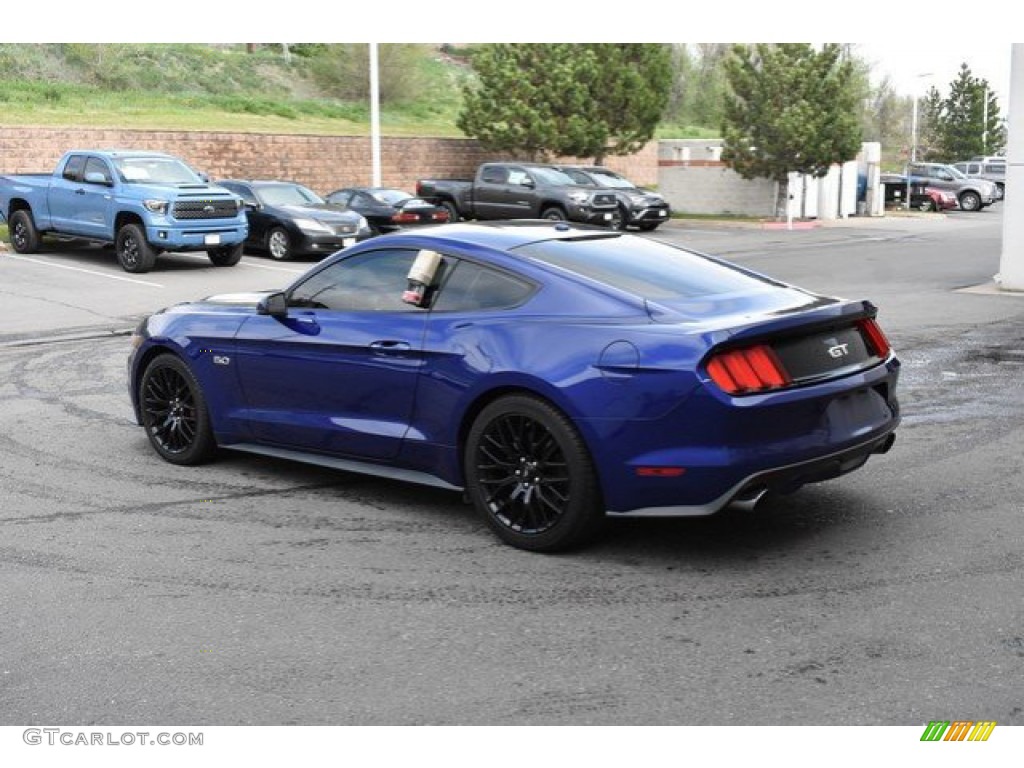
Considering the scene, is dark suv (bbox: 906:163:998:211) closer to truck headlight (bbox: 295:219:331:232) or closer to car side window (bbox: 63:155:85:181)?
truck headlight (bbox: 295:219:331:232)

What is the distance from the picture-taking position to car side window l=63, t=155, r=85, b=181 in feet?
72.6

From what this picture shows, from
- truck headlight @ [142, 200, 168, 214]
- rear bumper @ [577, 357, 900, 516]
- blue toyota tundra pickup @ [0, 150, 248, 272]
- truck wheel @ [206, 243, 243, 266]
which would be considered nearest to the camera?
rear bumper @ [577, 357, 900, 516]

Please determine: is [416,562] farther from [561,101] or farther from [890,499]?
[561,101]

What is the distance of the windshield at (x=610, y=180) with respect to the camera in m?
34.0

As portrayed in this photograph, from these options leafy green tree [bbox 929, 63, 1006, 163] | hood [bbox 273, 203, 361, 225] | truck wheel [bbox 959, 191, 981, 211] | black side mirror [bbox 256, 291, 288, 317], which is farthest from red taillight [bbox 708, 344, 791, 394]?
leafy green tree [bbox 929, 63, 1006, 163]

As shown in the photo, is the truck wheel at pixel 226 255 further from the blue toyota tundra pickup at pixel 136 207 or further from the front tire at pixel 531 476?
the front tire at pixel 531 476

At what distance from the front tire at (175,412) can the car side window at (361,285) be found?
40.2 inches

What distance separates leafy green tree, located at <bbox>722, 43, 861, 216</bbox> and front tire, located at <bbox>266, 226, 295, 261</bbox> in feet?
61.4

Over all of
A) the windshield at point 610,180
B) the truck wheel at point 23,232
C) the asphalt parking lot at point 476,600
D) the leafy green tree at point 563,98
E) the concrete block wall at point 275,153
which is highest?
the leafy green tree at point 563,98

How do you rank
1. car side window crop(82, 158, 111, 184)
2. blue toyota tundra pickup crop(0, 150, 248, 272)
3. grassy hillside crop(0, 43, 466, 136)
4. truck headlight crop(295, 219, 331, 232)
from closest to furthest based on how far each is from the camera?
blue toyota tundra pickup crop(0, 150, 248, 272) → car side window crop(82, 158, 111, 184) → truck headlight crop(295, 219, 331, 232) → grassy hillside crop(0, 43, 466, 136)

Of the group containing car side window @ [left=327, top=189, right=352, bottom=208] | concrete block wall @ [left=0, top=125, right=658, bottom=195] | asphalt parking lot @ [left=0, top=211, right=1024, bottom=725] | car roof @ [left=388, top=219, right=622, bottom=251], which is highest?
concrete block wall @ [left=0, top=125, right=658, bottom=195]

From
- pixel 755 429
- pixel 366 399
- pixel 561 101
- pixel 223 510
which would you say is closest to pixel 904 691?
pixel 755 429

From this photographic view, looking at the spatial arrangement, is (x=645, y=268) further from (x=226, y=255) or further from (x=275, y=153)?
(x=275, y=153)
